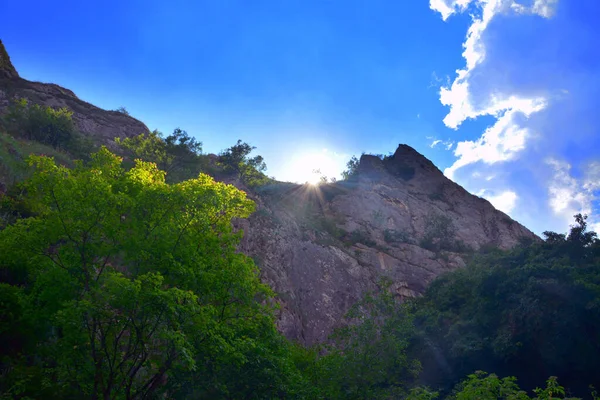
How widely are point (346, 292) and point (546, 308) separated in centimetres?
1839

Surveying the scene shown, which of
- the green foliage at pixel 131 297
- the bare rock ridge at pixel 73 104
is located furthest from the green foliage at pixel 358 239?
the green foliage at pixel 131 297

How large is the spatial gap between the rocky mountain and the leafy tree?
252 centimetres

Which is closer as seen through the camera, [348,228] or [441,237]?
[348,228]

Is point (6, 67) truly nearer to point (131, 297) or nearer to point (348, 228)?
point (348, 228)

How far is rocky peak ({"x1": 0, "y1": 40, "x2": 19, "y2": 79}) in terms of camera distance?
54.2m

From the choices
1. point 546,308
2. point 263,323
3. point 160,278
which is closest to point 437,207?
point 546,308

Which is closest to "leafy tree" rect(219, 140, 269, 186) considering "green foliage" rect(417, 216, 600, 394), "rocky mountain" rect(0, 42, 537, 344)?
"rocky mountain" rect(0, 42, 537, 344)

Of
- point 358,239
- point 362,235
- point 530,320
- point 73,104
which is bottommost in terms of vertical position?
point 530,320

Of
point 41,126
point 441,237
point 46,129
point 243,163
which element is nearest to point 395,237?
point 441,237

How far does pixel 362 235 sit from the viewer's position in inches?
1998

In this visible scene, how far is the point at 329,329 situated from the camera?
33.6 metres

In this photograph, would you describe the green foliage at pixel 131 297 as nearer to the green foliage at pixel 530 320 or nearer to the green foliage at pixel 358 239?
the green foliage at pixel 530 320

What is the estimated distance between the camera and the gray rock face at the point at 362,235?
35.2 metres

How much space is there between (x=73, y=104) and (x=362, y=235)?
151 feet
